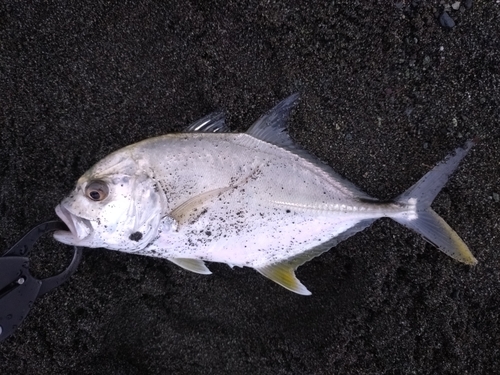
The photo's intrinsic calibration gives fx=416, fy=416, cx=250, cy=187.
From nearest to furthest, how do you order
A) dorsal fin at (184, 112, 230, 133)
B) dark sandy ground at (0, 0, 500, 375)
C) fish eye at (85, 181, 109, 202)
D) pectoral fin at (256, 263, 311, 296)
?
1. fish eye at (85, 181, 109, 202)
2. dorsal fin at (184, 112, 230, 133)
3. pectoral fin at (256, 263, 311, 296)
4. dark sandy ground at (0, 0, 500, 375)

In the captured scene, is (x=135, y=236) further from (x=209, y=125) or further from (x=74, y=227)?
(x=209, y=125)

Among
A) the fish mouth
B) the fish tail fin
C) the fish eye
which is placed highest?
the fish eye

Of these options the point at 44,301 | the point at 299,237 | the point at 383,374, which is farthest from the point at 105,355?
the point at 383,374

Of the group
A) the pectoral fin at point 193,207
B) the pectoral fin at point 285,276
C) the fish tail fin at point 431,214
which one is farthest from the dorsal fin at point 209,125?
the fish tail fin at point 431,214

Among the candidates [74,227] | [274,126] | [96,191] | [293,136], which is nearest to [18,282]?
[74,227]

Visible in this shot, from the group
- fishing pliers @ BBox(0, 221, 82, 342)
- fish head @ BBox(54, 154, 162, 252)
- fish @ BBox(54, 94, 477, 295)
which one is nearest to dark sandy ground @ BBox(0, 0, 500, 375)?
fishing pliers @ BBox(0, 221, 82, 342)

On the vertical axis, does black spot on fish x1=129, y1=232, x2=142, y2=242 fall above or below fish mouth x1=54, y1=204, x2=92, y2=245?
below

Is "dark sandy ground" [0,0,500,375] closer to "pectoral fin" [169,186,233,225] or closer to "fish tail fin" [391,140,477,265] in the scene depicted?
"fish tail fin" [391,140,477,265]
